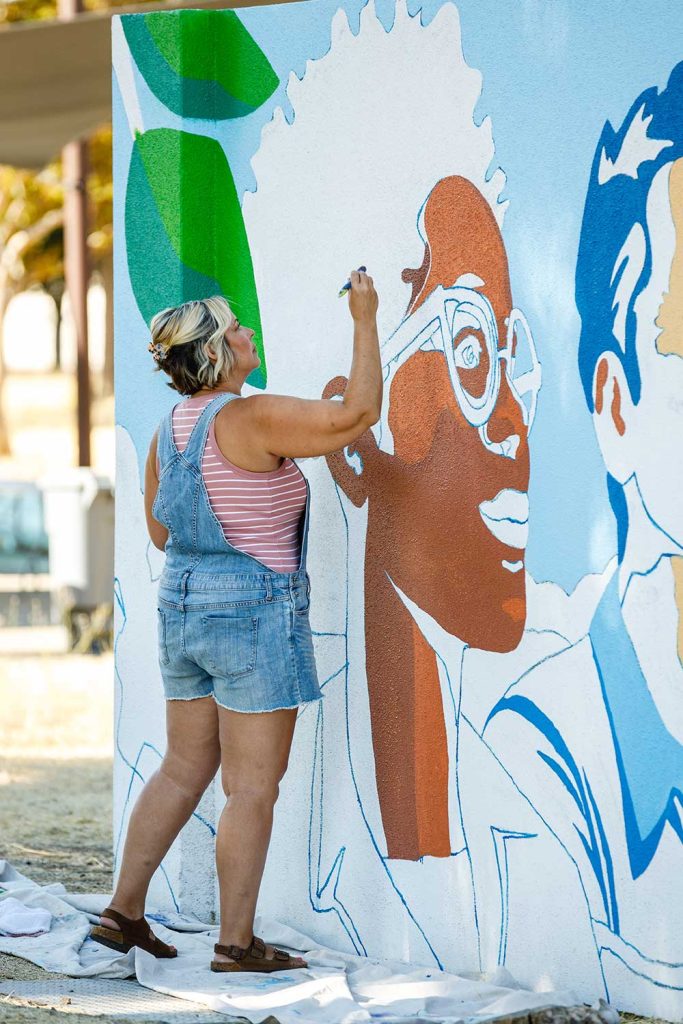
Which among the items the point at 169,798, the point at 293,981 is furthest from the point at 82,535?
the point at 293,981

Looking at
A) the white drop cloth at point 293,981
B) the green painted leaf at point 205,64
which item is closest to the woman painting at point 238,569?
the white drop cloth at point 293,981

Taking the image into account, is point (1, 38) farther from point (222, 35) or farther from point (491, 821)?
point (491, 821)

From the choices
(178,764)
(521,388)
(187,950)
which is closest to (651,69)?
(521,388)

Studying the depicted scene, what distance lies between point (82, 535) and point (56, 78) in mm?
3007

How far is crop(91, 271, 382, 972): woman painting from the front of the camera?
4.16 metres

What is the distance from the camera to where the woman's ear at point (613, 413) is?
3.83 meters

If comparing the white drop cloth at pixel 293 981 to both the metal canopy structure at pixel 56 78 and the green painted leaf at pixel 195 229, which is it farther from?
the metal canopy structure at pixel 56 78

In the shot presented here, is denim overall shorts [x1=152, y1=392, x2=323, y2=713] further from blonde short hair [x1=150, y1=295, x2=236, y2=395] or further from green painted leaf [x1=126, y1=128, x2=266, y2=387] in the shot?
green painted leaf [x1=126, y1=128, x2=266, y2=387]

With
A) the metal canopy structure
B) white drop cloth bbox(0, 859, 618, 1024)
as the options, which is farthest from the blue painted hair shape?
the metal canopy structure

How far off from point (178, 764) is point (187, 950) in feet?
1.84

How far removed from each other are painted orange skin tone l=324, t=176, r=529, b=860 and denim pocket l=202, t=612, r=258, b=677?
0.43m

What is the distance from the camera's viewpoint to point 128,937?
4.41m

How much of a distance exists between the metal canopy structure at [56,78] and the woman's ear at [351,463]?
373 centimetres

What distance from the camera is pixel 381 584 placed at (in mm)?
4410
